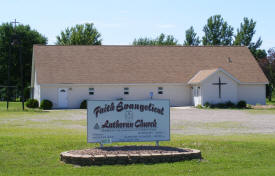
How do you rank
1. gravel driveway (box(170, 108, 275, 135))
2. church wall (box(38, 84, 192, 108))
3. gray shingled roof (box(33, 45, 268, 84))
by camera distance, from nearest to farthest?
gravel driveway (box(170, 108, 275, 135)) → church wall (box(38, 84, 192, 108)) → gray shingled roof (box(33, 45, 268, 84))

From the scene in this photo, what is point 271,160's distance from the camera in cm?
1116

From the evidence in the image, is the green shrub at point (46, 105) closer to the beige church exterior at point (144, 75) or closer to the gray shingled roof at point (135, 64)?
the beige church exterior at point (144, 75)

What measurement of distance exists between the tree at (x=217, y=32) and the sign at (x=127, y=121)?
66800 millimetres

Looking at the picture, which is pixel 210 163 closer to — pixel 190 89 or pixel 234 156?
pixel 234 156

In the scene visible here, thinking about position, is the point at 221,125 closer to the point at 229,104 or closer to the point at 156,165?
the point at 156,165

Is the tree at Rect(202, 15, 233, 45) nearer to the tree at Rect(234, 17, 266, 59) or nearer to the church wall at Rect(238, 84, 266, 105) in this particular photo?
the tree at Rect(234, 17, 266, 59)

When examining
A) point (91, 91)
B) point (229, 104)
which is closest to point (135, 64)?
point (91, 91)

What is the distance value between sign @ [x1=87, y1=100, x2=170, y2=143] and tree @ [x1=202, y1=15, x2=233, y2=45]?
219 feet

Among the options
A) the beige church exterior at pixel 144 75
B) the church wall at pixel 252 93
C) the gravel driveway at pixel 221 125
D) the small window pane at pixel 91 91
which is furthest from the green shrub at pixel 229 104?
the gravel driveway at pixel 221 125

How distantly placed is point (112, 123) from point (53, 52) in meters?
34.1

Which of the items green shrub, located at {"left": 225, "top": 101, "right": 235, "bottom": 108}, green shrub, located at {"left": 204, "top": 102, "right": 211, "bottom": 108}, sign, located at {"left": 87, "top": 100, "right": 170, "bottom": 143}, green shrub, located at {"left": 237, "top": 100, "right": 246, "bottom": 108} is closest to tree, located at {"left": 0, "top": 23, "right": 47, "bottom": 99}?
green shrub, located at {"left": 204, "top": 102, "right": 211, "bottom": 108}

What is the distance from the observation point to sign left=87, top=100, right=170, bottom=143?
11.4m

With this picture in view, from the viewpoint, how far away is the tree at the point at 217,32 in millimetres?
76562

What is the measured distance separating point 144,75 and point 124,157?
32.7 metres
